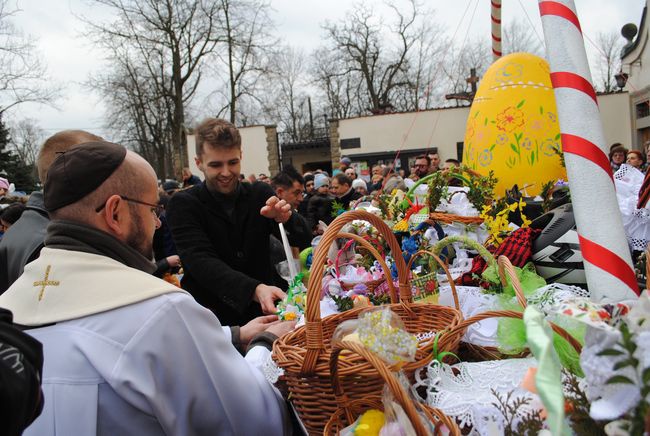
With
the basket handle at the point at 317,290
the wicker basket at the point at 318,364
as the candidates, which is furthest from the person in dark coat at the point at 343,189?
the wicker basket at the point at 318,364

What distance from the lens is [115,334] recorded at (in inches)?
45.5

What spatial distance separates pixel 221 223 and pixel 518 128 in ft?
Result: 8.29

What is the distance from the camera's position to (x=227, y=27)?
21.6 metres

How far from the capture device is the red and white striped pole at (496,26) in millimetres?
3905

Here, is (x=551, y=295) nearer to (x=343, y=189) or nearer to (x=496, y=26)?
(x=496, y=26)

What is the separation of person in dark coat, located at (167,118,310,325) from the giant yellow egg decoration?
6.57 feet

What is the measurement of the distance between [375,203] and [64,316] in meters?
2.33

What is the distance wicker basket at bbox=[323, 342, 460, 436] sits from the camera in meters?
0.94

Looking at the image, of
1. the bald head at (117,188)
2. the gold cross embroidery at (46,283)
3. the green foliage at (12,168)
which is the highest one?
the green foliage at (12,168)

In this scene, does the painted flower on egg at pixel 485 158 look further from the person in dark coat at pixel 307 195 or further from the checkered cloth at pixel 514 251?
the person in dark coat at pixel 307 195

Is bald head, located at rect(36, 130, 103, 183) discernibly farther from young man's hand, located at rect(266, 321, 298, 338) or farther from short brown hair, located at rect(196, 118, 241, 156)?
young man's hand, located at rect(266, 321, 298, 338)

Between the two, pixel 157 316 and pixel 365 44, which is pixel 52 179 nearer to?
pixel 157 316

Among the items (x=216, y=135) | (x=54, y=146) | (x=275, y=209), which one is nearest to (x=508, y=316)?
(x=275, y=209)

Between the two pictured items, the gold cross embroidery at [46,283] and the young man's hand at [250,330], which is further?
the young man's hand at [250,330]
